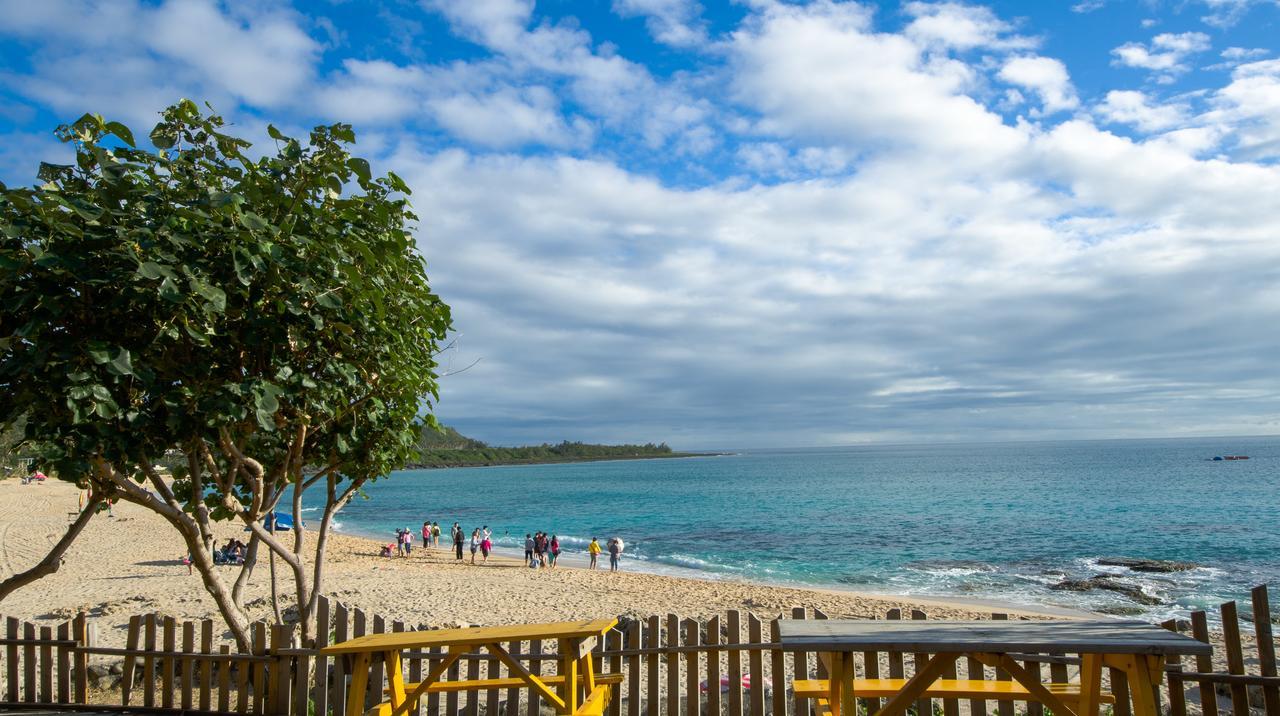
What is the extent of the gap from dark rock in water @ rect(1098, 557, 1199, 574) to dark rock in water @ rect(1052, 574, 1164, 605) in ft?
9.86

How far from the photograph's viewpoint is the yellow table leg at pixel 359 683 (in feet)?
13.6

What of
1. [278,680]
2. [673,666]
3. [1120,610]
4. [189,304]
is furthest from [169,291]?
[1120,610]

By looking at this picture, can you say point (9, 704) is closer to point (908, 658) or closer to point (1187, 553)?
point (908, 658)

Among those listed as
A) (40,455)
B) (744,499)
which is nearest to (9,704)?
(40,455)

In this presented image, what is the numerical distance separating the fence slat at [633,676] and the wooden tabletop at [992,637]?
136cm

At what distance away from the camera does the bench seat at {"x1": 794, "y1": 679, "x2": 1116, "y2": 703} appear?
169 inches

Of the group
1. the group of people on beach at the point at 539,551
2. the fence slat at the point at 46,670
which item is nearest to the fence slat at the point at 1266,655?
the fence slat at the point at 46,670

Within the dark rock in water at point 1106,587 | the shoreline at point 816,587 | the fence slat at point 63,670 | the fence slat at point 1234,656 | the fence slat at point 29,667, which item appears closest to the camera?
the fence slat at point 1234,656

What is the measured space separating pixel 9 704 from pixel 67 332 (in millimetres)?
3475

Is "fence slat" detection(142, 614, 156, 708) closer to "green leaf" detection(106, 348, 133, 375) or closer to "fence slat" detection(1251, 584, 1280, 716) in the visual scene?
"green leaf" detection(106, 348, 133, 375)

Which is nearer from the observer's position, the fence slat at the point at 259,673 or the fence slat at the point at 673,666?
the fence slat at the point at 673,666

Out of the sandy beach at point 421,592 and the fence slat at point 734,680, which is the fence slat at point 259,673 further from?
the sandy beach at point 421,592

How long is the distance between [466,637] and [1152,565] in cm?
3195

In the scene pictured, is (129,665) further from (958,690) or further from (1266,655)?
(1266,655)
